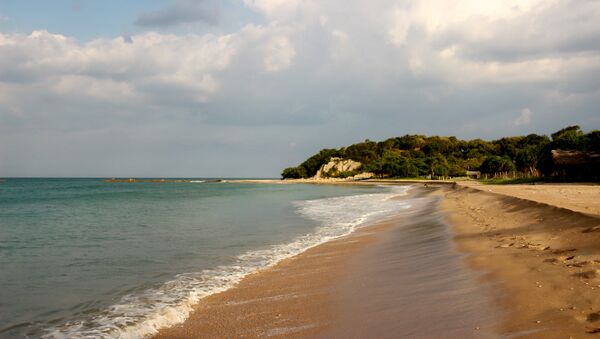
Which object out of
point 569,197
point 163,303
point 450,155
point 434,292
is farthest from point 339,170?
point 434,292

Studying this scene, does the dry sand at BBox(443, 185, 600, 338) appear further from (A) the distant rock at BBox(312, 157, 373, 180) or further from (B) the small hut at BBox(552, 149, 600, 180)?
(A) the distant rock at BBox(312, 157, 373, 180)

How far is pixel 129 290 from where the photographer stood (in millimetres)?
8766

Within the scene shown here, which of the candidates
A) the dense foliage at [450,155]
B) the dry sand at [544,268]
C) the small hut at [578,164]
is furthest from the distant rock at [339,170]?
the dry sand at [544,268]

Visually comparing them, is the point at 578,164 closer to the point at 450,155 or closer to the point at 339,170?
the point at 450,155

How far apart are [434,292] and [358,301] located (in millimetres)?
1240

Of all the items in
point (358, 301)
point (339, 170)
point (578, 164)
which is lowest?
point (358, 301)

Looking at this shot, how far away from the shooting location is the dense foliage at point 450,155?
54416mm

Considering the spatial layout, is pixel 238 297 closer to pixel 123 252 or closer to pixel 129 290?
pixel 129 290

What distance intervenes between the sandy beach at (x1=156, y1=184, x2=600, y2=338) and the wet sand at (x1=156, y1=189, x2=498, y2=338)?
0.05ft

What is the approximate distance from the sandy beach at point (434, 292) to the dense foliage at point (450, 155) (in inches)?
1737

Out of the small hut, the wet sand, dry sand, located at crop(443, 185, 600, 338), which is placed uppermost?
the small hut

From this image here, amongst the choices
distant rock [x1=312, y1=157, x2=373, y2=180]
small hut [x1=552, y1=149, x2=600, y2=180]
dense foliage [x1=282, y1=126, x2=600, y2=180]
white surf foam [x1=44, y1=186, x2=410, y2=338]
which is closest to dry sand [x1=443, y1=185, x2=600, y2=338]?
white surf foam [x1=44, y1=186, x2=410, y2=338]

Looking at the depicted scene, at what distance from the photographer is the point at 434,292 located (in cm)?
666

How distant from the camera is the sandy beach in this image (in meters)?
5.05
